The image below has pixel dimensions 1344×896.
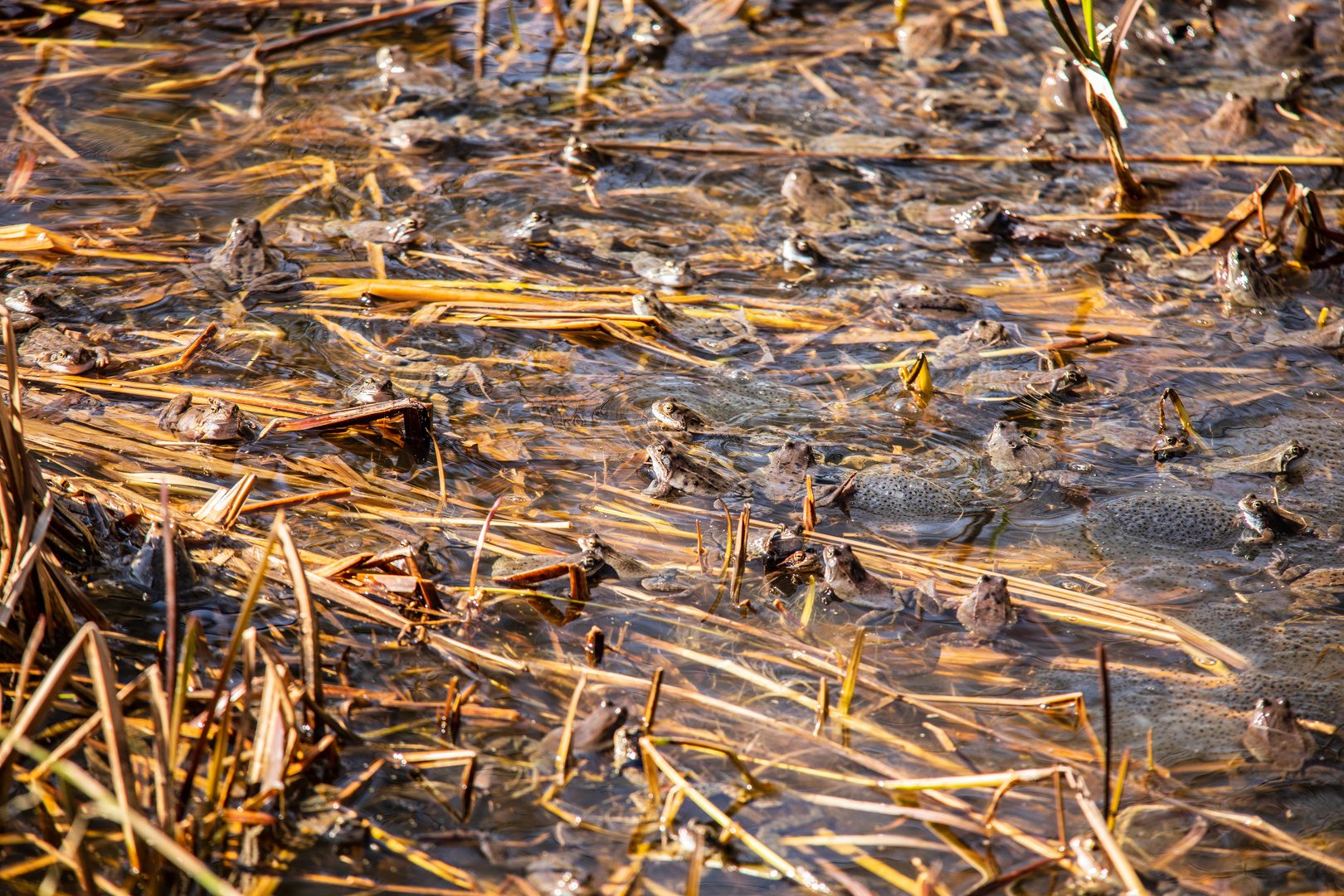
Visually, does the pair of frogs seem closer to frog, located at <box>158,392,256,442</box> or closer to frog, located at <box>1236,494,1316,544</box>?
frog, located at <box>158,392,256,442</box>

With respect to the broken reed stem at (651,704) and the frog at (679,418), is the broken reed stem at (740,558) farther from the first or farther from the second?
the frog at (679,418)

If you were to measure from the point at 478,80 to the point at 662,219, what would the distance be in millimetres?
1398

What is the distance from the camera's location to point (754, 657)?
2.12 m

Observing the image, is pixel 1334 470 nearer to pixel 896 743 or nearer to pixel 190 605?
pixel 896 743

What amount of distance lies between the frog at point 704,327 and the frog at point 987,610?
1133mm

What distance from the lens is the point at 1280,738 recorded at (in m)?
1.93

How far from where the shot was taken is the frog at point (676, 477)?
8.29 feet

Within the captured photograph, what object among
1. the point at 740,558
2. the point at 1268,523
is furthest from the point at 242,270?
the point at 1268,523

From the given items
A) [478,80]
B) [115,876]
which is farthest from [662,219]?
[115,876]

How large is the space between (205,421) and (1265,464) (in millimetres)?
2771

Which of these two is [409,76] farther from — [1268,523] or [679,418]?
[1268,523]

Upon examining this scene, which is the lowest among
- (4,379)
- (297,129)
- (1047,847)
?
(1047,847)

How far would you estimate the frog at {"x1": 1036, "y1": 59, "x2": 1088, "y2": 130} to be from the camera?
437cm

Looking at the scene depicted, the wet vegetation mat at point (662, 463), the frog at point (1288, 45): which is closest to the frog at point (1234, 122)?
the wet vegetation mat at point (662, 463)
